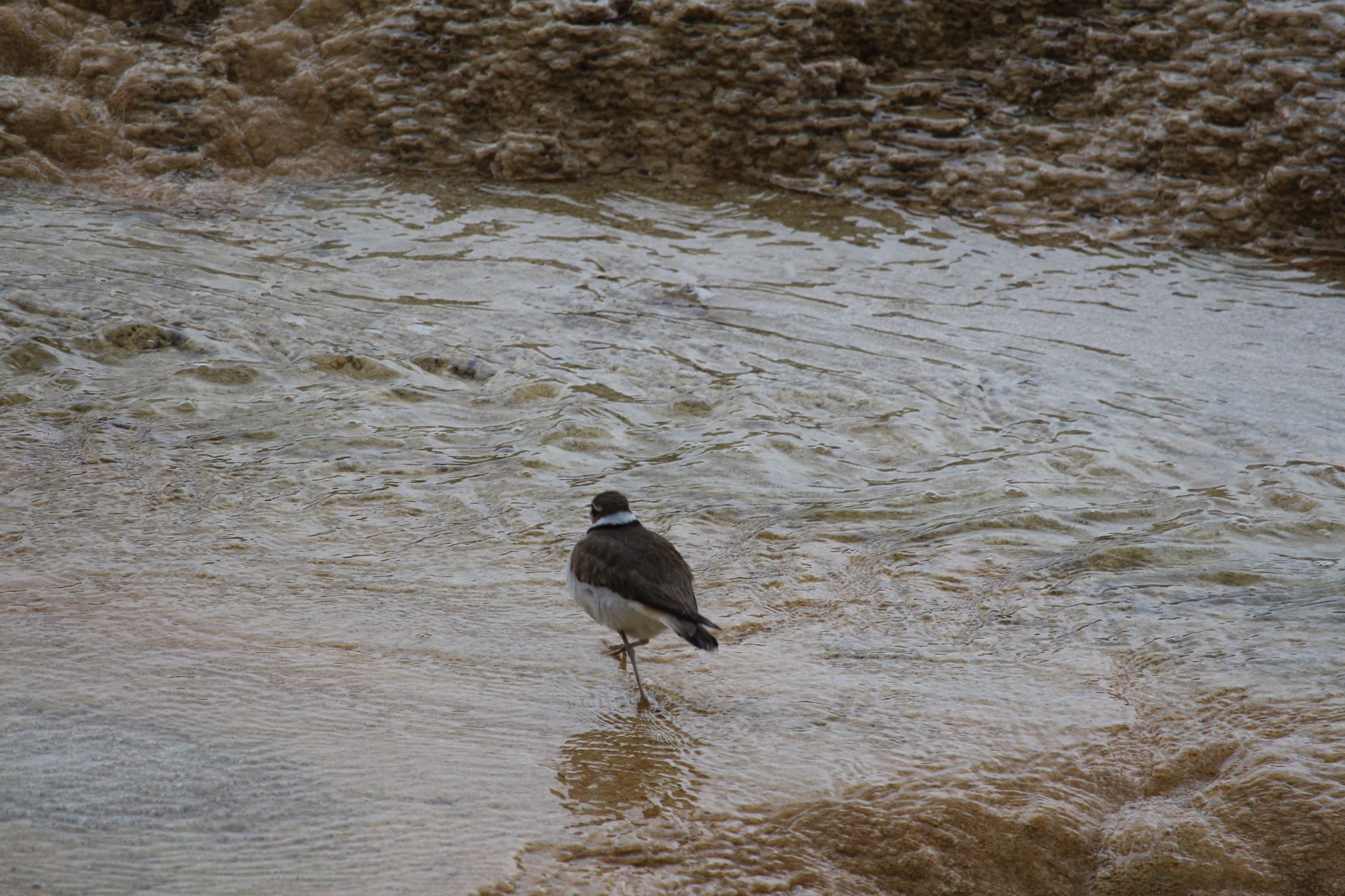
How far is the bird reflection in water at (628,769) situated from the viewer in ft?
9.86

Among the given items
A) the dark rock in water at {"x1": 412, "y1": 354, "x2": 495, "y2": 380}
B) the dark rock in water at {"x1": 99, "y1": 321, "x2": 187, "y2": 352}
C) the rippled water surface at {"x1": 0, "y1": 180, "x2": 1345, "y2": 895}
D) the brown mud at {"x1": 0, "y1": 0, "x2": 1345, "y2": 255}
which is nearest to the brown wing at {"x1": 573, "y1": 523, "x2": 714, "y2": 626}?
the rippled water surface at {"x1": 0, "y1": 180, "x2": 1345, "y2": 895}

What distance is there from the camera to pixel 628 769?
10.5 feet

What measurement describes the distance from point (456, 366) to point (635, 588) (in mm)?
3175

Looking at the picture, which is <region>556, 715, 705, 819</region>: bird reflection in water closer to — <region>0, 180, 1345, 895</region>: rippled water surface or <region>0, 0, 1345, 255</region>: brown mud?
<region>0, 180, 1345, 895</region>: rippled water surface

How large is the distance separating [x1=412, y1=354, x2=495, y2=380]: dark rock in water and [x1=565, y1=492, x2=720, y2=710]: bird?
2580 mm

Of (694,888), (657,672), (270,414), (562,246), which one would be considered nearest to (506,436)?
(270,414)

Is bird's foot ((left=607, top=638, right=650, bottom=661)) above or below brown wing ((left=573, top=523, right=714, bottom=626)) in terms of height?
below

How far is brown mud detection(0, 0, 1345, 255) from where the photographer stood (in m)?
8.50

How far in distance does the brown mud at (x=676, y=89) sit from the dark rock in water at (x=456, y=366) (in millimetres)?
2932

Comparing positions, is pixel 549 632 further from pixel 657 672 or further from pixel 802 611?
pixel 802 611

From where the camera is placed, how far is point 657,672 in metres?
3.92

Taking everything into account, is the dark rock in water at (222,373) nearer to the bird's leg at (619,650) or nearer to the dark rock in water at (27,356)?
the dark rock in water at (27,356)

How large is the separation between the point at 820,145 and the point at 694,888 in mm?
7132

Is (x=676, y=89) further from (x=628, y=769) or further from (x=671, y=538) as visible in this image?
(x=628, y=769)
